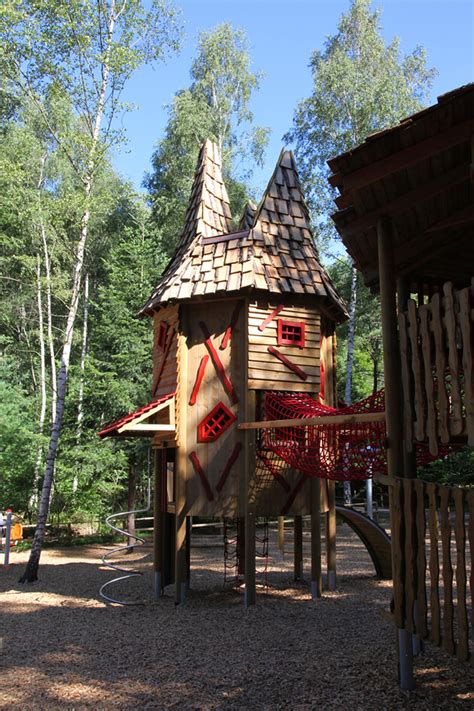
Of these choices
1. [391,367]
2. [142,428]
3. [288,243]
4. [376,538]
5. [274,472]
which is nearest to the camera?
[391,367]

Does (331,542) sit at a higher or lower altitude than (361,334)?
lower

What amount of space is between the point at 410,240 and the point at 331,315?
456cm

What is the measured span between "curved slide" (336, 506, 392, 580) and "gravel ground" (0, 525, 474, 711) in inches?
12.8

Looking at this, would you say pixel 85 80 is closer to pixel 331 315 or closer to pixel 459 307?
pixel 331 315

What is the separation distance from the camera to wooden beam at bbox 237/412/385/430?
658 cm

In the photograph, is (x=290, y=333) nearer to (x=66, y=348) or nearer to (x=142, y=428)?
(x=142, y=428)

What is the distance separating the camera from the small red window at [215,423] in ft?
32.9

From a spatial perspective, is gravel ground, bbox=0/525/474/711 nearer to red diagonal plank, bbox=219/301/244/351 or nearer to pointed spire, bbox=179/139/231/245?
red diagonal plank, bbox=219/301/244/351

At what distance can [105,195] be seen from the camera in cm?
1379

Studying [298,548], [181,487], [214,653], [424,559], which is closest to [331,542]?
[298,548]

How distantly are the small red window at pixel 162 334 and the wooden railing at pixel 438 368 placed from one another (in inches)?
241

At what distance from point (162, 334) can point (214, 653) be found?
5845 millimetres

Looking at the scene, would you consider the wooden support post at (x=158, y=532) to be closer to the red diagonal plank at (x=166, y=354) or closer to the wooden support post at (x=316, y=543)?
the red diagonal plank at (x=166, y=354)

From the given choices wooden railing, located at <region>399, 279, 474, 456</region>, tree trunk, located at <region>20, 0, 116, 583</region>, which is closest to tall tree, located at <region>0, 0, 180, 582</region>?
tree trunk, located at <region>20, 0, 116, 583</region>
